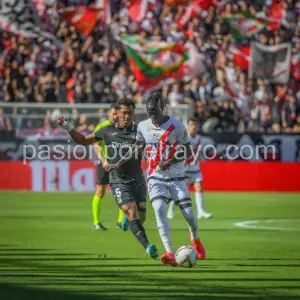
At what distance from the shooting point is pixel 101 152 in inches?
719

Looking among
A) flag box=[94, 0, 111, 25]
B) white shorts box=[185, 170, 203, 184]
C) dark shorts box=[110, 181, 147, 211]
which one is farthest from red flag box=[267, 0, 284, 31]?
dark shorts box=[110, 181, 147, 211]

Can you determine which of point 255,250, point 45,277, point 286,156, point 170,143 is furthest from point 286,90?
point 45,277

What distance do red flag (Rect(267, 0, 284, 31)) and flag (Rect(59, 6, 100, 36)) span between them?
546 cm

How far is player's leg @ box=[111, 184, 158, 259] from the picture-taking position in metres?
12.6

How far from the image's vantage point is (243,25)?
98.2 ft

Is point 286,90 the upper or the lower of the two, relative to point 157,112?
lower

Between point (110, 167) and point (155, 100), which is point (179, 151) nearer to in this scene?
point (155, 100)

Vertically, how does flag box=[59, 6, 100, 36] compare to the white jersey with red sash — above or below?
above

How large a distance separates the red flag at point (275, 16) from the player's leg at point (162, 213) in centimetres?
1859

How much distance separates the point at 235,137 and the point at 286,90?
223 cm

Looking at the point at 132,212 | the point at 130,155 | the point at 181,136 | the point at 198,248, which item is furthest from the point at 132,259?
the point at 181,136

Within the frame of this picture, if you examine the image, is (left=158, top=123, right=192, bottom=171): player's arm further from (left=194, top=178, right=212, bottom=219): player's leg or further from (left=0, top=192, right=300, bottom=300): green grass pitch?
(left=194, top=178, right=212, bottom=219): player's leg

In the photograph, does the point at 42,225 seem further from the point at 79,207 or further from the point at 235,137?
the point at 235,137

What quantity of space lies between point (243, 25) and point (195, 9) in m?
1.60
